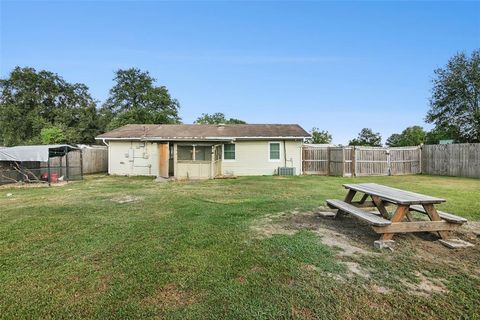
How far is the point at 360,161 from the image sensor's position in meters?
15.9

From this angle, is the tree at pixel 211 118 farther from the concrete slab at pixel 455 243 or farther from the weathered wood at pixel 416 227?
the concrete slab at pixel 455 243

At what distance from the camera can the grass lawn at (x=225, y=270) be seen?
2.26 m

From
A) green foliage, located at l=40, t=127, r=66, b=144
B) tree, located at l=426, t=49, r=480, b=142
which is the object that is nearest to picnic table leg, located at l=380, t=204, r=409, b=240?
tree, located at l=426, t=49, r=480, b=142

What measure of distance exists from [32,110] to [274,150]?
29.4 meters

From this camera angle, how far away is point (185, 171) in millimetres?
13508

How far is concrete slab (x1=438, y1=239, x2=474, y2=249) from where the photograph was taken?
12.1 feet

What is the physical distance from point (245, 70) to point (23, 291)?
61.7 feet

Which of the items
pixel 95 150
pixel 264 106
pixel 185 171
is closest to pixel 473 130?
pixel 264 106

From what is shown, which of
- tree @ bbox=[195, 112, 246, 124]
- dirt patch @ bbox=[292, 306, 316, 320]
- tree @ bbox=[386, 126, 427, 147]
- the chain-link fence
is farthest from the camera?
tree @ bbox=[195, 112, 246, 124]

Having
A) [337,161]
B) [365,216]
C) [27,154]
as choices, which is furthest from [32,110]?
[365,216]

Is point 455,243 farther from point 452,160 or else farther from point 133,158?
point 133,158

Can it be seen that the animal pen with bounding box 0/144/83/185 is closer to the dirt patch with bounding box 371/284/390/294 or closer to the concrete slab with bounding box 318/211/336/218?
the concrete slab with bounding box 318/211/336/218

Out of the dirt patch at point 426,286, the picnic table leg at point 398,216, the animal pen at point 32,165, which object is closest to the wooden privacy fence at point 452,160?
the picnic table leg at point 398,216

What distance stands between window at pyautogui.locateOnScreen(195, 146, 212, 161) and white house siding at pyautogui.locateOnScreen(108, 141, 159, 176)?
370cm
